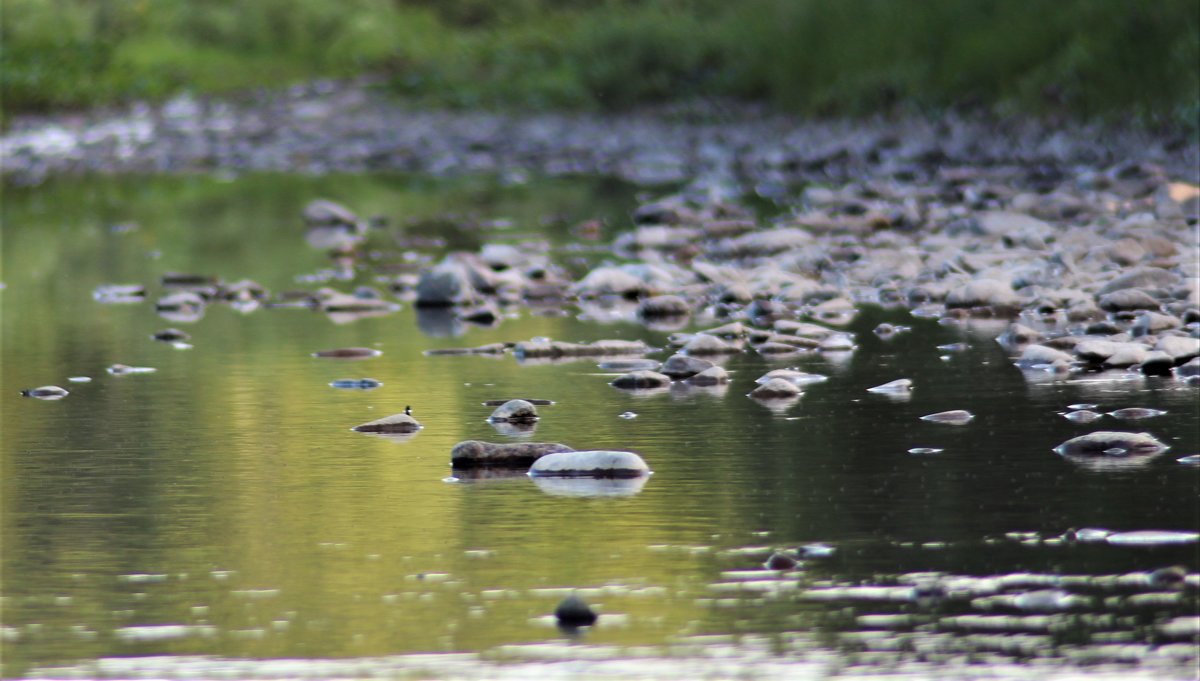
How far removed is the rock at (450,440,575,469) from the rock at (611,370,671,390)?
133 centimetres

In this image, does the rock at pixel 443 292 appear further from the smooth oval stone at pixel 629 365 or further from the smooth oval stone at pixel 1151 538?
the smooth oval stone at pixel 1151 538

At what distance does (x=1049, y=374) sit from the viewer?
248 inches

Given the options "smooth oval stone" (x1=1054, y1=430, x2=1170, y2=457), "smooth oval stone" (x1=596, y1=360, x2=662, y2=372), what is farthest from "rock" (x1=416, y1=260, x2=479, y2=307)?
"smooth oval stone" (x1=1054, y1=430, x2=1170, y2=457)

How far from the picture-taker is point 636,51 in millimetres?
27828

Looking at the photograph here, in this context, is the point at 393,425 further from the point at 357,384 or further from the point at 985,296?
A: the point at 985,296

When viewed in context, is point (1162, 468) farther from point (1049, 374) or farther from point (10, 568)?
point (10, 568)

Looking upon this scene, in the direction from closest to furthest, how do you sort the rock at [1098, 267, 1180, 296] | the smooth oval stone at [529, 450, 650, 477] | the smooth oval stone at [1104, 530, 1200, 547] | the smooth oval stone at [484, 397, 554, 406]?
the smooth oval stone at [1104, 530, 1200, 547] → the smooth oval stone at [529, 450, 650, 477] → the smooth oval stone at [484, 397, 554, 406] → the rock at [1098, 267, 1180, 296]

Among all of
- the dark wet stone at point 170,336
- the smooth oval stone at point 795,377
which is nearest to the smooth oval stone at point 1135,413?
the smooth oval stone at point 795,377

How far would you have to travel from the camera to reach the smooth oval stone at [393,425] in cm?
552

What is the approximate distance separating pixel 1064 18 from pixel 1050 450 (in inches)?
539

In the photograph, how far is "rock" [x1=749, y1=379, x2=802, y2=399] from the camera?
598cm

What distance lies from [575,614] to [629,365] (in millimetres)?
3373

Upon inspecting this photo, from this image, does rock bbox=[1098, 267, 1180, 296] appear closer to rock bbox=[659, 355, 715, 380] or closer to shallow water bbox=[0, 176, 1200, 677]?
shallow water bbox=[0, 176, 1200, 677]

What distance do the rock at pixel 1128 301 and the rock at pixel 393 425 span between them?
10.1 feet
